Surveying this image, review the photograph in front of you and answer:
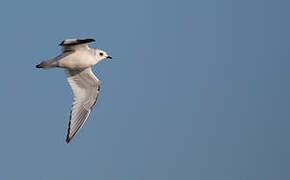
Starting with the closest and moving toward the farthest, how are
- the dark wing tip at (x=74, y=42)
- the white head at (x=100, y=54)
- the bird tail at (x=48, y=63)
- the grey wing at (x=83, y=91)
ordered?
1. the dark wing tip at (x=74, y=42)
2. the bird tail at (x=48, y=63)
3. the white head at (x=100, y=54)
4. the grey wing at (x=83, y=91)

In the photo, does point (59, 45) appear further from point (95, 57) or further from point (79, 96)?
point (79, 96)

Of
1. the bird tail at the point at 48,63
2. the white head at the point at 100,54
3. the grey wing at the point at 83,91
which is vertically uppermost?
the white head at the point at 100,54

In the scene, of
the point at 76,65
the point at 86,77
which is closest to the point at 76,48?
the point at 76,65

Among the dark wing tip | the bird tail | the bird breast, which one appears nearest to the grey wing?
the bird breast

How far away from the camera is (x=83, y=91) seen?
20.5 m

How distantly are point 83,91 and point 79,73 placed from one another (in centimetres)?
69

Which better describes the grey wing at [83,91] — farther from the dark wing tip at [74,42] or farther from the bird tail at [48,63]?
the dark wing tip at [74,42]

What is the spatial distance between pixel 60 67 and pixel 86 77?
148cm

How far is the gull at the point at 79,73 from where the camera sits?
18.6 meters

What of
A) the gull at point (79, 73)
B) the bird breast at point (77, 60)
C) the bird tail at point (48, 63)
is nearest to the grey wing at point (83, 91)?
the gull at point (79, 73)

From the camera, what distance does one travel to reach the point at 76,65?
18891 millimetres

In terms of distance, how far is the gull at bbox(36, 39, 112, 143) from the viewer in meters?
18.6

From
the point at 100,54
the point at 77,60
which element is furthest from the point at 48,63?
the point at 100,54

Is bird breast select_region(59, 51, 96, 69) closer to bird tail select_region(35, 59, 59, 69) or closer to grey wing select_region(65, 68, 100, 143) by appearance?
bird tail select_region(35, 59, 59, 69)
